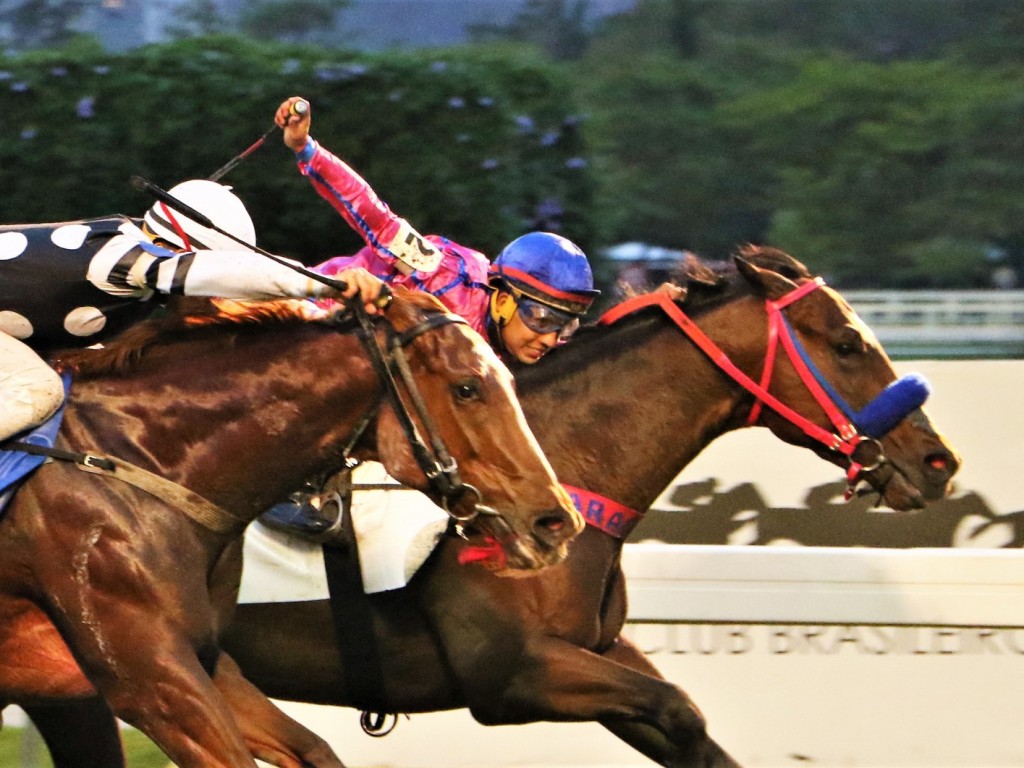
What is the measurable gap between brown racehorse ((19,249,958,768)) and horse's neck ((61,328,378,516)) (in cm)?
78

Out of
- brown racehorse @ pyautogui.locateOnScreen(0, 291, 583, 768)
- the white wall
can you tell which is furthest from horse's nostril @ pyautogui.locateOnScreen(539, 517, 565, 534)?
the white wall

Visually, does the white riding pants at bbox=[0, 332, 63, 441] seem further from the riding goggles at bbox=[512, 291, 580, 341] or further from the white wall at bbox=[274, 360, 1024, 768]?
the white wall at bbox=[274, 360, 1024, 768]

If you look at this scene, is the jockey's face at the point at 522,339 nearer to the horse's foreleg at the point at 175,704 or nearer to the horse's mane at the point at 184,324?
the horse's mane at the point at 184,324

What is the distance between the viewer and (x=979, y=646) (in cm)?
519

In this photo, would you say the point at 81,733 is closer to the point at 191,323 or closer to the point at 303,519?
the point at 303,519

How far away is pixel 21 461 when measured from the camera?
141 inches

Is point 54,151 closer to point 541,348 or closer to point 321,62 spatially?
point 321,62

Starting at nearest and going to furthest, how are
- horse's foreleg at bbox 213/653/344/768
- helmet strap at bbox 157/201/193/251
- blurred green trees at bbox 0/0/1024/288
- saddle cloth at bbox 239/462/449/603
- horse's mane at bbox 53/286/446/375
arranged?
horse's mane at bbox 53/286/446/375 < horse's foreleg at bbox 213/653/344/768 < helmet strap at bbox 157/201/193/251 < saddle cloth at bbox 239/462/449/603 < blurred green trees at bbox 0/0/1024/288

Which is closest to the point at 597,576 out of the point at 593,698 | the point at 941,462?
the point at 593,698

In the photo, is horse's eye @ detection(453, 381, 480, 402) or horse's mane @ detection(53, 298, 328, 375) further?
horse's mane @ detection(53, 298, 328, 375)

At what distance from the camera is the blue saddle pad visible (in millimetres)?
3557

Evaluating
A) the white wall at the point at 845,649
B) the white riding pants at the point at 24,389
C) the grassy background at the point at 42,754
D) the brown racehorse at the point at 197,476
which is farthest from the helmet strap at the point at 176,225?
the grassy background at the point at 42,754

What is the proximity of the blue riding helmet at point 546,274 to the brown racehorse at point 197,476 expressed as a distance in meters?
1.07

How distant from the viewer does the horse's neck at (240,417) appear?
3588 millimetres
